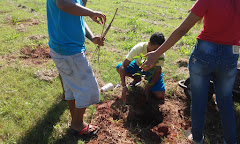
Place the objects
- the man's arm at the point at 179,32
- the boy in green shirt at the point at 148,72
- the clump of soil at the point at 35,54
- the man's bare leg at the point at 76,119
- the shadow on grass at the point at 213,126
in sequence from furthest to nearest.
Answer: the clump of soil at the point at 35,54 < the boy in green shirt at the point at 148,72 < the shadow on grass at the point at 213,126 < the man's bare leg at the point at 76,119 < the man's arm at the point at 179,32

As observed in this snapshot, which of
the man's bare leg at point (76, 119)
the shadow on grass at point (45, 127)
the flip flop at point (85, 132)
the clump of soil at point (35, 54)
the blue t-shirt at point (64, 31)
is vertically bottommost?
the clump of soil at point (35, 54)

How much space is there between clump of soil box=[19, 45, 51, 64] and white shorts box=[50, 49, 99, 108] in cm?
260

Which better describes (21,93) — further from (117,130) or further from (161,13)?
(161,13)

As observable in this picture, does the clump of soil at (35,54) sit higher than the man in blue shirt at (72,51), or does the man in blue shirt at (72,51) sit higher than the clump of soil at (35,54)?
the man in blue shirt at (72,51)

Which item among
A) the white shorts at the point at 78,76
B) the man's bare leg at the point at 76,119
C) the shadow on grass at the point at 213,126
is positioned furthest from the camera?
the shadow on grass at the point at 213,126

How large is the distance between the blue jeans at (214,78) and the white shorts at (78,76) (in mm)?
1080

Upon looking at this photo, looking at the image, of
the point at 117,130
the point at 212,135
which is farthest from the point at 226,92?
the point at 117,130

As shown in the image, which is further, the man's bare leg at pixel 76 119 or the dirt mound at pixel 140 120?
the dirt mound at pixel 140 120

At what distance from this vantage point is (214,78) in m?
2.08

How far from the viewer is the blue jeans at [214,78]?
5.94 ft

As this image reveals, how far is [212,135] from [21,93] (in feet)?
9.77

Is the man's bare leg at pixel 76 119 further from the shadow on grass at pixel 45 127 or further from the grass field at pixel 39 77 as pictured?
the shadow on grass at pixel 45 127

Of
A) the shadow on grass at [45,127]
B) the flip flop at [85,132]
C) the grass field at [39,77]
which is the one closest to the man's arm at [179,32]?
the grass field at [39,77]

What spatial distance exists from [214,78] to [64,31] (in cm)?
161
